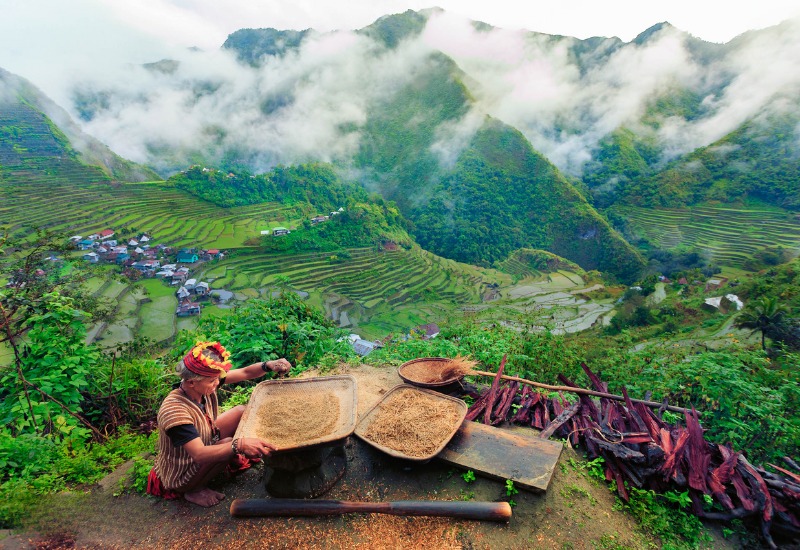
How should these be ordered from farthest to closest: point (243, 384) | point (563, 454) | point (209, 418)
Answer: point (243, 384) < point (563, 454) < point (209, 418)

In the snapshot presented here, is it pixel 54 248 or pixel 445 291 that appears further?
pixel 445 291

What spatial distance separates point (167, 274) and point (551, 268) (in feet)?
140

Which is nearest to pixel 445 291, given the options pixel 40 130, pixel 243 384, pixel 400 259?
pixel 400 259

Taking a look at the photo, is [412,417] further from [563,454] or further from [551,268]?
[551,268]

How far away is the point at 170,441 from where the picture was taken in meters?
2.34

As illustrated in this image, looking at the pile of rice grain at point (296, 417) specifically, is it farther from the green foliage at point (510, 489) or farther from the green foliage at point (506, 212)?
the green foliage at point (506, 212)

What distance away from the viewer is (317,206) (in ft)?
188

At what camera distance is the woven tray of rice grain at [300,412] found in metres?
2.37

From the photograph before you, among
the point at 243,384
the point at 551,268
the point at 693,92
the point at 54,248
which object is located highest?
the point at 693,92

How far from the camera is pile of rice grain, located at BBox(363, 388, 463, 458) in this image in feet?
9.17

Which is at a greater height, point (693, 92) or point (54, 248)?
point (693, 92)

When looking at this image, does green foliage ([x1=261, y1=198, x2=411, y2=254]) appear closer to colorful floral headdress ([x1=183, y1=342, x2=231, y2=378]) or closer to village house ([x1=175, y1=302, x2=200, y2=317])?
village house ([x1=175, y1=302, x2=200, y2=317])

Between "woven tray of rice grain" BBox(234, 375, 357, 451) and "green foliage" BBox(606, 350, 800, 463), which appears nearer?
"woven tray of rice grain" BBox(234, 375, 357, 451)

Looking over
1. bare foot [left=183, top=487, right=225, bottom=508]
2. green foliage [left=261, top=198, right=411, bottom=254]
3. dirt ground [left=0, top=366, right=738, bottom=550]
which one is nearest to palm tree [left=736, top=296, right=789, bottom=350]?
dirt ground [left=0, top=366, right=738, bottom=550]
